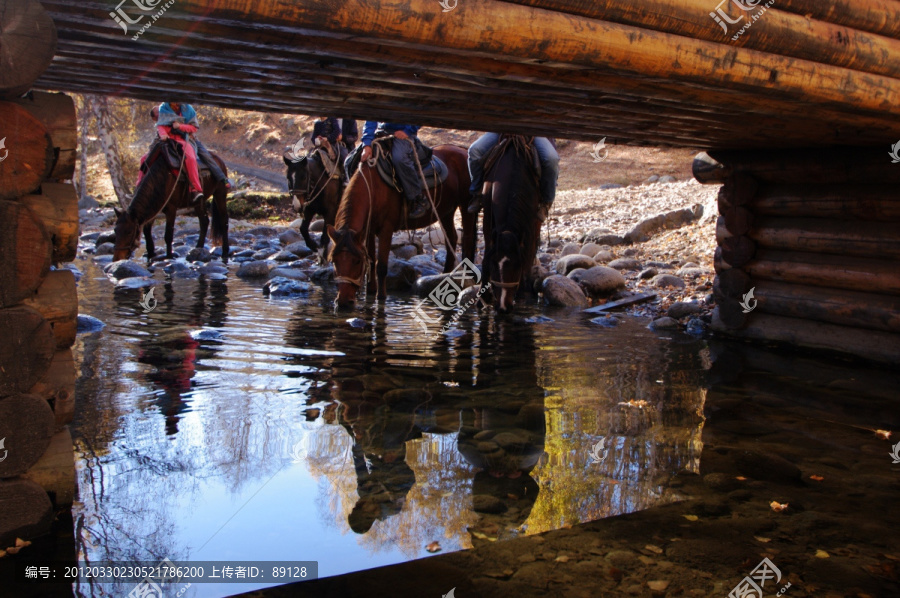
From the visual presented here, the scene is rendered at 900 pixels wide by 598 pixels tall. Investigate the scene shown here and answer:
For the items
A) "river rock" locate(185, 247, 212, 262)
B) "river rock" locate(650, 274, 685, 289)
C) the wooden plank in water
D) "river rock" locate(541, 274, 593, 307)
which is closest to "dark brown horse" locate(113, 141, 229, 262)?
"river rock" locate(185, 247, 212, 262)

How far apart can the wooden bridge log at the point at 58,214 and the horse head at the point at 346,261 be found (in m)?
4.96

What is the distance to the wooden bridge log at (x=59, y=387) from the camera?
2928mm

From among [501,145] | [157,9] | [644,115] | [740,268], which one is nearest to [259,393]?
[157,9]

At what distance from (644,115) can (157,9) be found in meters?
3.72

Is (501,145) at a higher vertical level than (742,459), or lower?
higher

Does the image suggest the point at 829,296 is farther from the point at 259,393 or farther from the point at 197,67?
the point at 197,67

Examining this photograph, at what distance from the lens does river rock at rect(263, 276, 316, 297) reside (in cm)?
977

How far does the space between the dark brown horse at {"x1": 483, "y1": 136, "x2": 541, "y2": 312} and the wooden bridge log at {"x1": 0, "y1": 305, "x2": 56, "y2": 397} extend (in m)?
4.87

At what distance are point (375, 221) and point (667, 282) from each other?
14.2 ft

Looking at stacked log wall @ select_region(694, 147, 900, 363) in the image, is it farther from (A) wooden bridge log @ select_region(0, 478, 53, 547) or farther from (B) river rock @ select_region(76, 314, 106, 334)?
(B) river rock @ select_region(76, 314, 106, 334)

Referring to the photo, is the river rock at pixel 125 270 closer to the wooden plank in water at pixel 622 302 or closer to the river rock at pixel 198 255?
the river rock at pixel 198 255

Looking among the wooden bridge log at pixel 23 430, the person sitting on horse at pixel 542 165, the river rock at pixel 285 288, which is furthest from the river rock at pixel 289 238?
the wooden bridge log at pixel 23 430

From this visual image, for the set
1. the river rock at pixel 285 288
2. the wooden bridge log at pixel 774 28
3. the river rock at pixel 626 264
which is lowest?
the river rock at pixel 285 288

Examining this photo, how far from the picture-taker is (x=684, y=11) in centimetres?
397
